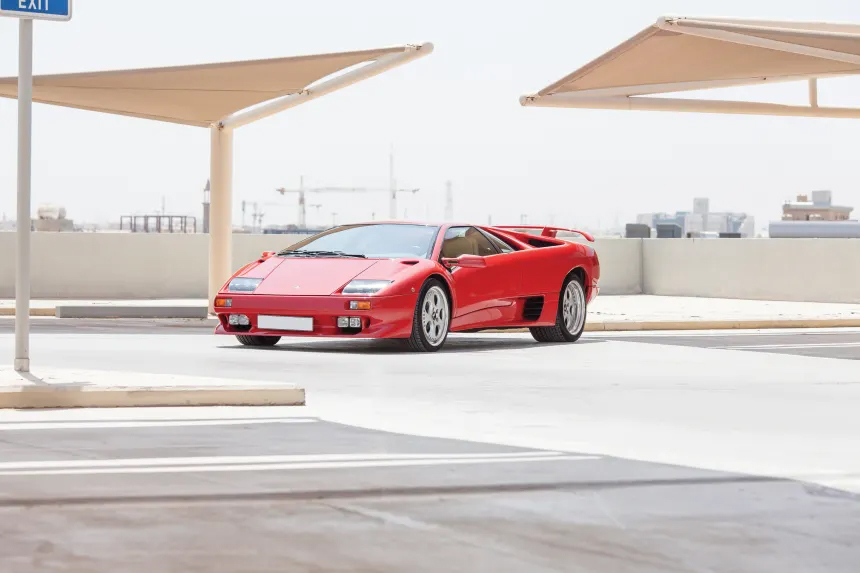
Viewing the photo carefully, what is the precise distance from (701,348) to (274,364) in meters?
5.12

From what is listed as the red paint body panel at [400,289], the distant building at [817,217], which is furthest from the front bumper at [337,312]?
the distant building at [817,217]

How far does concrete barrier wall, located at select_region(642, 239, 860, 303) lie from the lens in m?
28.7

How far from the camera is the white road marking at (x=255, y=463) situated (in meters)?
6.98

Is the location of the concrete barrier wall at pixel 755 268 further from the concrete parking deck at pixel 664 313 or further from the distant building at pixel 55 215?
the distant building at pixel 55 215

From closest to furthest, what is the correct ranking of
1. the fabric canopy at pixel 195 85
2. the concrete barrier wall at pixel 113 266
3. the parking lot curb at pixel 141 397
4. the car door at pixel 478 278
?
1. the parking lot curb at pixel 141 397
2. the car door at pixel 478 278
3. the fabric canopy at pixel 195 85
4. the concrete barrier wall at pixel 113 266

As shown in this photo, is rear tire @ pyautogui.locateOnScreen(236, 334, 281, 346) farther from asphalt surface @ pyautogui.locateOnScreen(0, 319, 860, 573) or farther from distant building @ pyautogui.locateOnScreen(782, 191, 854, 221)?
A: distant building @ pyautogui.locateOnScreen(782, 191, 854, 221)

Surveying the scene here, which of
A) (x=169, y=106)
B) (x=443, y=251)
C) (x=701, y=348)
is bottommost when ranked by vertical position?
(x=701, y=348)

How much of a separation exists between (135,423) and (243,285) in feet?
18.9

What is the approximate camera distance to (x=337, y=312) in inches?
544

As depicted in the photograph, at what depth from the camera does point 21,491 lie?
20.9 ft

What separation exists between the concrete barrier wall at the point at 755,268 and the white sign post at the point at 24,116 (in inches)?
825

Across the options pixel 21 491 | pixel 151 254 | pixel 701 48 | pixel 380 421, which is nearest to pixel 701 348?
pixel 701 48

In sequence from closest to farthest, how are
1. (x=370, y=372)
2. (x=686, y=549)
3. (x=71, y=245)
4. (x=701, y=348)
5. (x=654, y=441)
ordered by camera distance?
(x=686, y=549), (x=654, y=441), (x=370, y=372), (x=701, y=348), (x=71, y=245)

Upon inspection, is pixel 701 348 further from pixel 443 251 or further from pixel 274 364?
pixel 274 364
